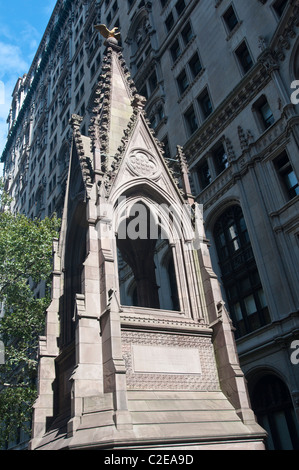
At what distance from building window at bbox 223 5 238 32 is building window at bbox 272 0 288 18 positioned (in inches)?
180

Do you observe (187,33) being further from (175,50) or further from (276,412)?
(276,412)

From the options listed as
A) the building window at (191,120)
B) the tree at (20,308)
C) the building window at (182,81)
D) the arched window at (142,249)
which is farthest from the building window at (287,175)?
the tree at (20,308)

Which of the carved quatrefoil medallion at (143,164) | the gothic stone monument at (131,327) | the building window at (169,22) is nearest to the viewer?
the gothic stone monument at (131,327)

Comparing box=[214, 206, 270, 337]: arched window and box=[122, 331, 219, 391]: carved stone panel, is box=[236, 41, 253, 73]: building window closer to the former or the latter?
box=[214, 206, 270, 337]: arched window

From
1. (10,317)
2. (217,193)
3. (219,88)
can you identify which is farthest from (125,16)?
(10,317)

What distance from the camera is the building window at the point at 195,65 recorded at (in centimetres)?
3359

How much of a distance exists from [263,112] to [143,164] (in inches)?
633

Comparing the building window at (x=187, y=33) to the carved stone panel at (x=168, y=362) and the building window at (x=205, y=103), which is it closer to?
the building window at (x=205, y=103)

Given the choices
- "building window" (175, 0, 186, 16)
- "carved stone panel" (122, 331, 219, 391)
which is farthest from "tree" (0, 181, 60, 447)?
"building window" (175, 0, 186, 16)

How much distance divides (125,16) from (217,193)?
3163 cm

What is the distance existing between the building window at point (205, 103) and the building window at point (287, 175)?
9416 millimetres

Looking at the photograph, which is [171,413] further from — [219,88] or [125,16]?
[125,16]

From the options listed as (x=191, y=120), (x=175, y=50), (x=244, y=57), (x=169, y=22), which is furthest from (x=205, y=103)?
(x=169, y=22)

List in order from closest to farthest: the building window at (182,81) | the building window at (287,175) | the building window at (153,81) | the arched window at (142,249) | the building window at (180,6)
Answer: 1. the arched window at (142,249)
2. the building window at (287,175)
3. the building window at (182,81)
4. the building window at (180,6)
5. the building window at (153,81)
